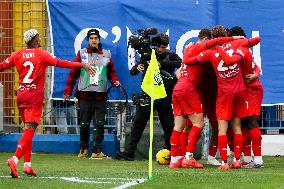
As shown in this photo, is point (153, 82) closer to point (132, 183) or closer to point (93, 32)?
point (132, 183)

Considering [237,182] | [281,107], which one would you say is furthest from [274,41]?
[237,182]

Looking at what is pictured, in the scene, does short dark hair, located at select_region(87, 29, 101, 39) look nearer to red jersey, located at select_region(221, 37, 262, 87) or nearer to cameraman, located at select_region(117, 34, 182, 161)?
cameraman, located at select_region(117, 34, 182, 161)

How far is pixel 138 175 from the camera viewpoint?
11.1m

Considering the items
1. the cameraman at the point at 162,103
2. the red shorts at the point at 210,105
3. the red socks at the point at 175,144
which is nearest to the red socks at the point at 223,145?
the red socks at the point at 175,144

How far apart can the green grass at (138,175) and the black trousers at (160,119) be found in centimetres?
62

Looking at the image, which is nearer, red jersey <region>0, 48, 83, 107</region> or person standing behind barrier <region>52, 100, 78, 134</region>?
red jersey <region>0, 48, 83, 107</region>

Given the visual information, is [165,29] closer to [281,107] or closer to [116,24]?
[116,24]

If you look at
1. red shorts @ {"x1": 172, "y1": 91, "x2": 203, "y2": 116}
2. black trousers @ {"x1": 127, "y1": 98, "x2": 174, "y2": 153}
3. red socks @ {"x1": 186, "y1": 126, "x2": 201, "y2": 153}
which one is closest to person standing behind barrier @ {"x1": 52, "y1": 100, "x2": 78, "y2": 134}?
black trousers @ {"x1": 127, "y1": 98, "x2": 174, "y2": 153}

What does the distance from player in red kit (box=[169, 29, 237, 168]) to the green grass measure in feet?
0.93

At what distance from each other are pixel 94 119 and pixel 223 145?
3.66 m

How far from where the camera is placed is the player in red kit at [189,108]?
497 inches

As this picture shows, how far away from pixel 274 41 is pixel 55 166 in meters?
5.01

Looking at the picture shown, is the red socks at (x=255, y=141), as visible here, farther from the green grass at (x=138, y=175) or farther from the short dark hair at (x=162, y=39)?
the short dark hair at (x=162, y=39)

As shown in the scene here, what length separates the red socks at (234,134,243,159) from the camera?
40.8 ft
